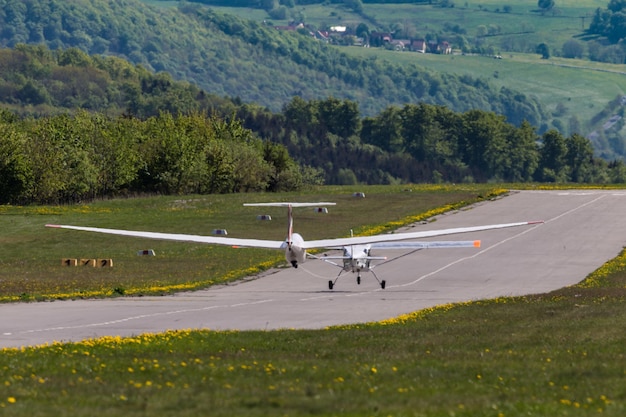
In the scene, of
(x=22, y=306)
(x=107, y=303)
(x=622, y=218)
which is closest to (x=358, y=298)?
(x=107, y=303)

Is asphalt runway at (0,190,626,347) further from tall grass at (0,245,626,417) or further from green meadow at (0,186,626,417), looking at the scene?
tall grass at (0,245,626,417)

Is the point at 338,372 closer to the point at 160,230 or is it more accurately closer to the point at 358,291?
the point at 358,291

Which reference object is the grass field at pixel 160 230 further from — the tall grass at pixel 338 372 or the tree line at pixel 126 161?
the tall grass at pixel 338 372

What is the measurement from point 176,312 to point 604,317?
1708cm

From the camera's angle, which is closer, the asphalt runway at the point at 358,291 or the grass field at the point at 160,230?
the asphalt runway at the point at 358,291

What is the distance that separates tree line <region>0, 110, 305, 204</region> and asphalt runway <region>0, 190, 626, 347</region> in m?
52.8

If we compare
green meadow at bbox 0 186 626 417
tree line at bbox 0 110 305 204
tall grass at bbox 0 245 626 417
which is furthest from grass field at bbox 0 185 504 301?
tall grass at bbox 0 245 626 417

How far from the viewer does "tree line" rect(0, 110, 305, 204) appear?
13725 centimetres

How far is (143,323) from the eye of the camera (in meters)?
44.4

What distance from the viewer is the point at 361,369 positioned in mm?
29016

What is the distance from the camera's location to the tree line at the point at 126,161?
5404 inches

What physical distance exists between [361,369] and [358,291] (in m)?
31.4

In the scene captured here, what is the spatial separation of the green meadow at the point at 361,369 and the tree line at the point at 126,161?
94.2 meters

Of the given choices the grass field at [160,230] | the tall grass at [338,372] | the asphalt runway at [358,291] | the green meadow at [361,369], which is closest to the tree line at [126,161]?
the grass field at [160,230]
